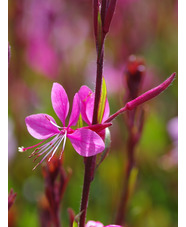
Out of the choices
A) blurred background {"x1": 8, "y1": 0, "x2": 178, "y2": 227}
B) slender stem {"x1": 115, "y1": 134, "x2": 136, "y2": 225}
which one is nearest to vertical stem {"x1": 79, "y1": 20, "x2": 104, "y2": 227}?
slender stem {"x1": 115, "y1": 134, "x2": 136, "y2": 225}

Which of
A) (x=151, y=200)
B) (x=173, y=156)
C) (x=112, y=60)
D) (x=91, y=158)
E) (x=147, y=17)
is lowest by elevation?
(x=151, y=200)

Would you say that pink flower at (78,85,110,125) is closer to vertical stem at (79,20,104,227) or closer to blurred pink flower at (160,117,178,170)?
vertical stem at (79,20,104,227)

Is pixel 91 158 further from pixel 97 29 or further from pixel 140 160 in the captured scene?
pixel 140 160

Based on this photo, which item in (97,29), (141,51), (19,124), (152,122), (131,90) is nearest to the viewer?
(97,29)

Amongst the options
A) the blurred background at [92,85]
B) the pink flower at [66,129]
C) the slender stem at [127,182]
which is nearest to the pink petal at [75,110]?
the pink flower at [66,129]

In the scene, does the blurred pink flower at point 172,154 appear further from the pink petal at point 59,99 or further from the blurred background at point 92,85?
the pink petal at point 59,99

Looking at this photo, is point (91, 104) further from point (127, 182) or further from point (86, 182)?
point (127, 182)

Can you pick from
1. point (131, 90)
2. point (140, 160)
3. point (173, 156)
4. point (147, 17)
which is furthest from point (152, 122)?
point (131, 90)
